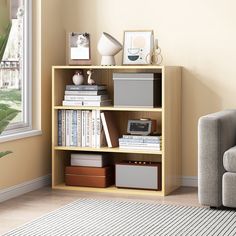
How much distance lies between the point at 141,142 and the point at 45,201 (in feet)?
2.95

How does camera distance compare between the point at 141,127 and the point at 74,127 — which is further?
the point at 74,127

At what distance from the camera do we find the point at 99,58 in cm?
548

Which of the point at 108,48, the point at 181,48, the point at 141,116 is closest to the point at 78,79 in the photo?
the point at 108,48

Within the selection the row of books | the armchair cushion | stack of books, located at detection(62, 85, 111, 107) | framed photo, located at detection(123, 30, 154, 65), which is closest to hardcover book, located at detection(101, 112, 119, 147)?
the row of books

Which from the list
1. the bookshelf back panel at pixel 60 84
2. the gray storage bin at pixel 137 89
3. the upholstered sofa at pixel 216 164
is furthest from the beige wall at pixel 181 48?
the upholstered sofa at pixel 216 164

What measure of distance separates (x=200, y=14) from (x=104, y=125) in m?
1.21

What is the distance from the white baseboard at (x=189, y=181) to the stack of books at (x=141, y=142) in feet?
1.70

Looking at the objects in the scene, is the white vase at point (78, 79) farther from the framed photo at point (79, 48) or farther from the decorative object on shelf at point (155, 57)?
the decorative object on shelf at point (155, 57)

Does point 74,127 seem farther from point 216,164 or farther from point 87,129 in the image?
point 216,164

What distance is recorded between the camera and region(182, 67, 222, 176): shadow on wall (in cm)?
514

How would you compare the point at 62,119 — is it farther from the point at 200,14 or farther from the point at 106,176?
the point at 200,14

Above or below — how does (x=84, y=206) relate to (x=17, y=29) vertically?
below

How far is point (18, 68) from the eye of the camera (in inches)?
201

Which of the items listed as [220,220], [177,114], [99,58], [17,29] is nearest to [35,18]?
[17,29]
